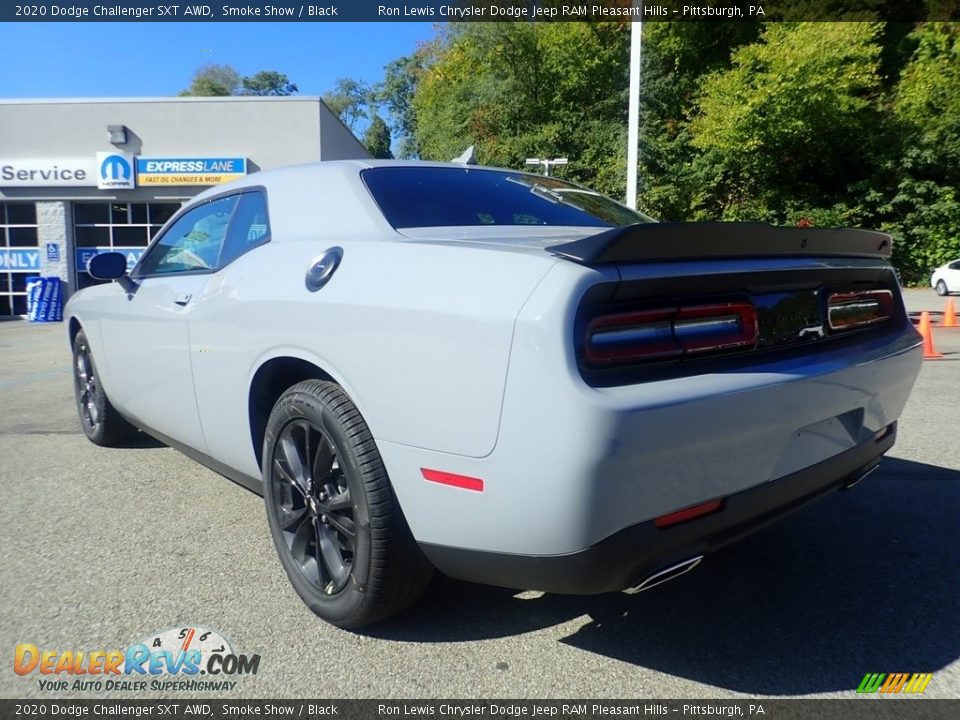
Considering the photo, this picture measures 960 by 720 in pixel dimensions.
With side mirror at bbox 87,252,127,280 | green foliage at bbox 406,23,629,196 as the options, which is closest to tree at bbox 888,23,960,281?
green foliage at bbox 406,23,629,196

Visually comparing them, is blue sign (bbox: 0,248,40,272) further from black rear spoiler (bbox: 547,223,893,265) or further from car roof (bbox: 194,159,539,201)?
black rear spoiler (bbox: 547,223,893,265)

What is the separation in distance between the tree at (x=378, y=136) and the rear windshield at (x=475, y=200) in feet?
227

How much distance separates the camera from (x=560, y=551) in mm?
1744

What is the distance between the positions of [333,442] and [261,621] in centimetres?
72

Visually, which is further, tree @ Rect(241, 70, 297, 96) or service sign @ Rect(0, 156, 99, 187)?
tree @ Rect(241, 70, 297, 96)

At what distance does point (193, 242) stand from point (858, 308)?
2.95 metres

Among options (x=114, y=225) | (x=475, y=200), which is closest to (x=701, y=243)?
(x=475, y=200)

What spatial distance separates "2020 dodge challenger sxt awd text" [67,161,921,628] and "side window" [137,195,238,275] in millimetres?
320

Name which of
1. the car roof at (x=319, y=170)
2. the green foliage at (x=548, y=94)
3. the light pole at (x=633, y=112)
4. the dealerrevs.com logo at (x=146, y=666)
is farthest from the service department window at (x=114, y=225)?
the dealerrevs.com logo at (x=146, y=666)

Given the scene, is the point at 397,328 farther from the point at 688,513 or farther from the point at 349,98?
the point at 349,98

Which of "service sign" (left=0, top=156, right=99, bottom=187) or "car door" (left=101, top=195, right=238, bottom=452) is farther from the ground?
"service sign" (left=0, top=156, right=99, bottom=187)

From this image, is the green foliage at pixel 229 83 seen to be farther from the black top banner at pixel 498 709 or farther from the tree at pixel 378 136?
the black top banner at pixel 498 709

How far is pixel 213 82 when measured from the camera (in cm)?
6359

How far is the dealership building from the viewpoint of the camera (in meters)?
18.1
